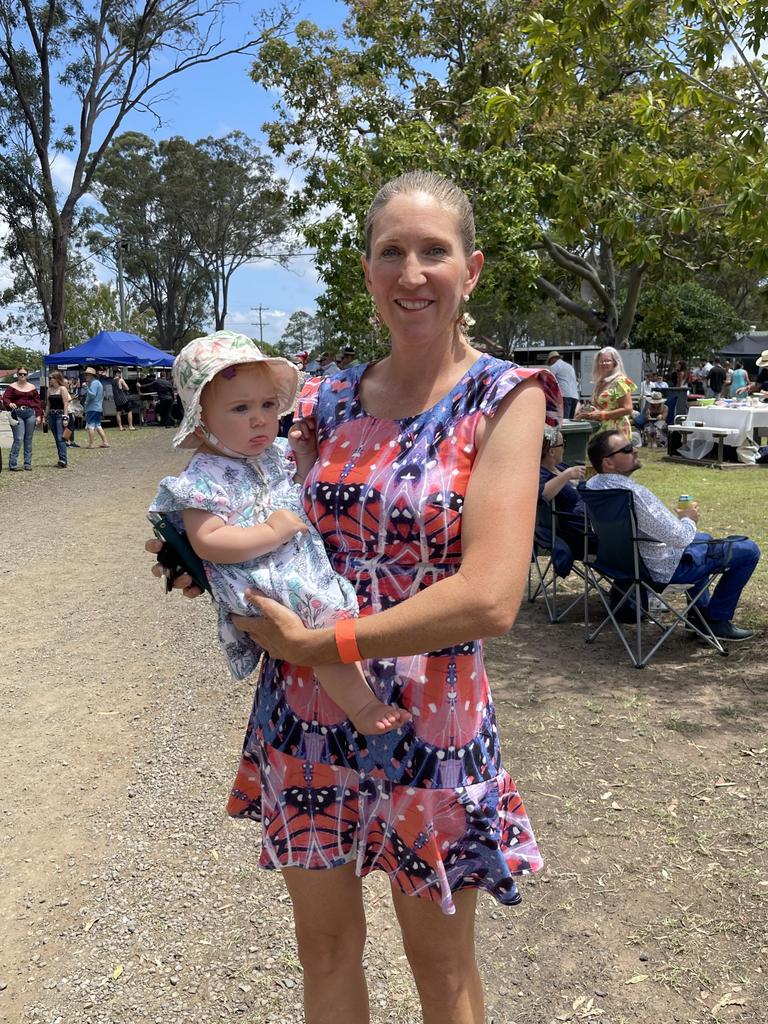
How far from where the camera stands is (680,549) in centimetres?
488

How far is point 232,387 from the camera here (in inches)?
69.2

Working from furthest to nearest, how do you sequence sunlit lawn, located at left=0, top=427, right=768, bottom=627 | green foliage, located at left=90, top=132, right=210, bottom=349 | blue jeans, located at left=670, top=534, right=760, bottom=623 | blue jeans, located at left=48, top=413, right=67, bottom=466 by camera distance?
green foliage, located at left=90, top=132, right=210, bottom=349 < blue jeans, located at left=48, top=413, right=67, bottom=466 < sunlit lawn, located at left=0, top=427, right=768, bottom=627 < blue jeans, located at left=670, top=534, right=760, bottom=623

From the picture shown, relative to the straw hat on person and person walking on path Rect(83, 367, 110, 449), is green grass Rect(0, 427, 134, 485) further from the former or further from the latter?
the straw hat on person

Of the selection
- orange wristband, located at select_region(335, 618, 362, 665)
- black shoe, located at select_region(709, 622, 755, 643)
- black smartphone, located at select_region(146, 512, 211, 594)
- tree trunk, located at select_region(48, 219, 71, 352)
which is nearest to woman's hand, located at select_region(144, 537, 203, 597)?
black smartphone, located at select_region(146, 512, 211, 594)

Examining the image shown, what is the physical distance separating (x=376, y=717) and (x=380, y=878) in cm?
180

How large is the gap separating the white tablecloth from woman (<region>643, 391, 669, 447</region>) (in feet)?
8.61

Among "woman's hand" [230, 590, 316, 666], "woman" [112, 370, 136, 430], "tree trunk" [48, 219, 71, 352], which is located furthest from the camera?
"woman" [112, 370, 136, 430]

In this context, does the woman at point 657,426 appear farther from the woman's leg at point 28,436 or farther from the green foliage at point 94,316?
the green foliage at point 94,316

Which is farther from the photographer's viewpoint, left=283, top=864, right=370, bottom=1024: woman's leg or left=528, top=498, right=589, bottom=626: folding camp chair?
left=528, top=498, right=589, bottom=626: folding camp chair

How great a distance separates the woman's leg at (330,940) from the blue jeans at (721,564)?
3686mm

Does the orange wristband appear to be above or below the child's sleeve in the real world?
below

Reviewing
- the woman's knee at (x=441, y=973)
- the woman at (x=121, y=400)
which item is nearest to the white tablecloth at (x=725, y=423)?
the woman's knee at (x=441, y=973)

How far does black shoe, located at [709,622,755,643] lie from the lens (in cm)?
529

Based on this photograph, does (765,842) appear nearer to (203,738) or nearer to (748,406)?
(203,738)
